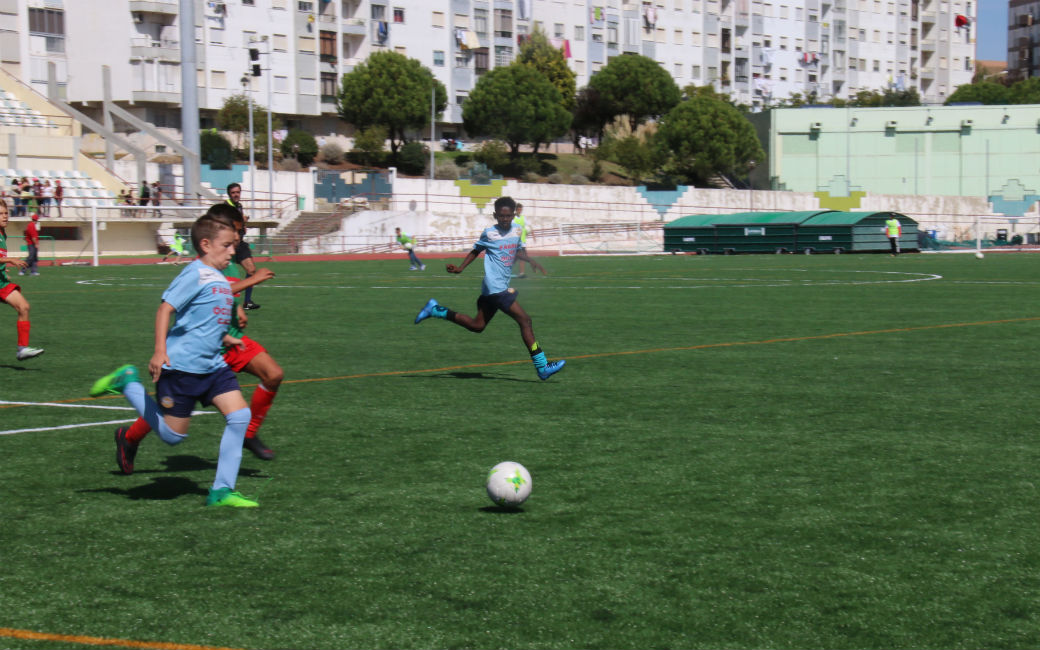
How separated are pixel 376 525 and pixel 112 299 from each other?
1896cm

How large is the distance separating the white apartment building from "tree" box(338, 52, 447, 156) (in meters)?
4.66

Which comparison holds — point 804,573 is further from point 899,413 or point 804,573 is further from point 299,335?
point 299,335

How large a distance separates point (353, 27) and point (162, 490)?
88117 millimetres

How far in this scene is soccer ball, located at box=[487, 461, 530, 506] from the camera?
6.09 m

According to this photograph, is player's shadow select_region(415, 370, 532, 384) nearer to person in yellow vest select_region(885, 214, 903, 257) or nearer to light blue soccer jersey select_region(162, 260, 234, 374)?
light blue soccer jersey select_region(162, 260, 234, 374)

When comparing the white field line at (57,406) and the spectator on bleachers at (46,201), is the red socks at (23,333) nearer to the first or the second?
the white field line at (57,406)

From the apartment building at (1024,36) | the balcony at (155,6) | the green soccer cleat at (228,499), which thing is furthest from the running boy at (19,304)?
the apartment building at (1024,36)

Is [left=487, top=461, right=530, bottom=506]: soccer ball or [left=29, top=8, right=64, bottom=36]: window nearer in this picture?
[left=487, top=461, right=530, bottom=506]: soccer ball

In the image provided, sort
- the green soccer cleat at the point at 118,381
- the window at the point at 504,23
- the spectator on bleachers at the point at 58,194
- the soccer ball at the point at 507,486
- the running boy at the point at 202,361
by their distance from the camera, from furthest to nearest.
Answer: the window at the point at 504,23
the spectator on bleachers at the point at 58,194
the green soccer cleat at the point at 118,381
the running boy at the point at 202,361
the soccer ball at the point at 507,486

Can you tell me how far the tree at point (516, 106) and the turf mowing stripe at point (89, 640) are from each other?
83117mm

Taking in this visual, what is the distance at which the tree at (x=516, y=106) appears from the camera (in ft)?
284

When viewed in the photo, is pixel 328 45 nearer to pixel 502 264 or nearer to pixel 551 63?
pixel 551 63

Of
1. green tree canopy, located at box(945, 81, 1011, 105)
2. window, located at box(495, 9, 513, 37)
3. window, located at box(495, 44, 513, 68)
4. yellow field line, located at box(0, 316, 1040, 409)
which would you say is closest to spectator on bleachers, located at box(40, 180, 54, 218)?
yellow field line, located at box(0, 316, 1040, 409)

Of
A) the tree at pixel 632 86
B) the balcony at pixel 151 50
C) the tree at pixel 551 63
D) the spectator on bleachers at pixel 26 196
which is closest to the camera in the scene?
the spectator on bleachers at pixel 26 196
